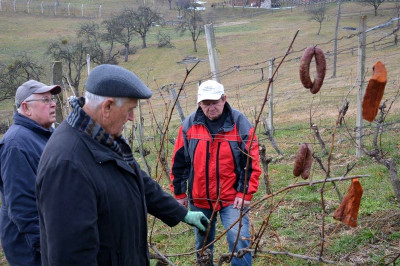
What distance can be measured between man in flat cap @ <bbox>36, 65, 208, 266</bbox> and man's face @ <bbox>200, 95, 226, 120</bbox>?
4.41 ft

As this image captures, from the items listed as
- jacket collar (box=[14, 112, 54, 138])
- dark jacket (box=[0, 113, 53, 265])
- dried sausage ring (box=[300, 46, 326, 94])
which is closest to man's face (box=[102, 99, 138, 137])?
dried sausage ring (box=[300, 46, 326, 94])

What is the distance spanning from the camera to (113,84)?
6.25ft

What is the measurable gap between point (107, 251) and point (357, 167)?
19.2 feet

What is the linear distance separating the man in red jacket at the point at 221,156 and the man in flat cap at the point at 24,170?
1.13m

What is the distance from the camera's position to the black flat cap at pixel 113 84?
6.23 feet

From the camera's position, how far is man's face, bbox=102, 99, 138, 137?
1939 millimetres

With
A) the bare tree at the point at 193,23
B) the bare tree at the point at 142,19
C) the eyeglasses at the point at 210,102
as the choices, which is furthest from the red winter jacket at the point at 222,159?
the bare tree at the point at 142,19

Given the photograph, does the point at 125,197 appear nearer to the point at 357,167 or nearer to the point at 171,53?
the point at 357,167

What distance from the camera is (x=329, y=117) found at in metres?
12.5

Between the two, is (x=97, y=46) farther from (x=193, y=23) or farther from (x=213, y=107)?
(x=213, y=107)

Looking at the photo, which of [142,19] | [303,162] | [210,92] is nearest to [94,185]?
[303,162]

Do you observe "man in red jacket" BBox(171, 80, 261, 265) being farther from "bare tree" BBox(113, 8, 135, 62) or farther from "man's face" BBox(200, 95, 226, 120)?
"bare tree" BBox(113, 8, 135, 62)

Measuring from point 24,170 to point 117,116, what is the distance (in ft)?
3.72

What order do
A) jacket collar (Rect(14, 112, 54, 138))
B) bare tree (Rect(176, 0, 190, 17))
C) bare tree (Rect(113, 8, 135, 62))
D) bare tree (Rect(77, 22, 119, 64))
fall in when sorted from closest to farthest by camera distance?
jacket collar (Rect(14, 112, 54, 138)) < bare tree (Rect(77, 22, 119, 64)) < bare tree (Rect(113, 8, 135, 62)) < bare tree (Rect(176, 0, 190, 17))
